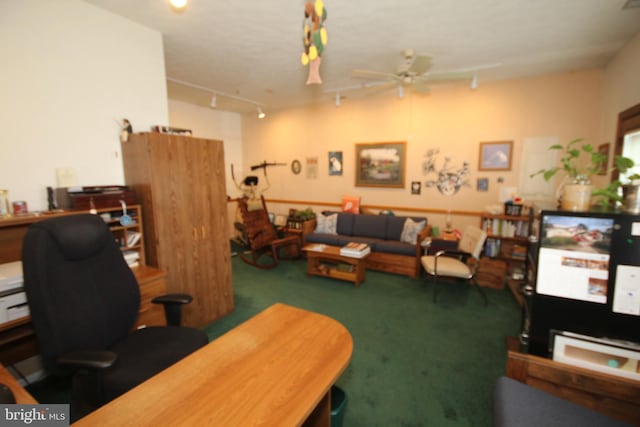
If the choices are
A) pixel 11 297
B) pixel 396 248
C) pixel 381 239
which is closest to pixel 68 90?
pixel 11 297

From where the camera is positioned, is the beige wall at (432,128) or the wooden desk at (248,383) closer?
the wooden desk at (248,383)

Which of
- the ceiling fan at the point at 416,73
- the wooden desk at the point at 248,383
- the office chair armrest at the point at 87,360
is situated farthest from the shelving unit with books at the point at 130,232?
the ceiling fan at the point at 416,73

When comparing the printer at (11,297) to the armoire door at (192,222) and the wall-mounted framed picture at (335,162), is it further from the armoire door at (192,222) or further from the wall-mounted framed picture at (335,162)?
the wall-mounted framed picture at (335,162)

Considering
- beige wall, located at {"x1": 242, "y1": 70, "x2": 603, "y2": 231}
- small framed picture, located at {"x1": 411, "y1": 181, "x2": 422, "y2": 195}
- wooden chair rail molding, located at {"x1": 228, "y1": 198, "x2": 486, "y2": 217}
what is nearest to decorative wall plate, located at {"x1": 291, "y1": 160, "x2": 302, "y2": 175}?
beige wall, located at {"x1": 242, "y1": 70, "x2": 603, "y2": 231}

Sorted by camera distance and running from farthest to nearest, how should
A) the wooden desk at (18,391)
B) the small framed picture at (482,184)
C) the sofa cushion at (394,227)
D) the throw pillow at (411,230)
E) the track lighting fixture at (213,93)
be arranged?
1. the sofa cushion at (394,227)
2. the throw pillow at (411,230)
3. the small framed picture at (482,184)
4. the track lighting fixture at (213,93)
5. the wooden desk at (18,391)

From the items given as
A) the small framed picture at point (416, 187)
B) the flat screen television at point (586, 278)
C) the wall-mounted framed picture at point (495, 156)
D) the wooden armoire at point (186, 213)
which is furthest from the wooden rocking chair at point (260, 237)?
the flat screen television at point (586, 278)

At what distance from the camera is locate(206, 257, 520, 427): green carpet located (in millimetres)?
1811

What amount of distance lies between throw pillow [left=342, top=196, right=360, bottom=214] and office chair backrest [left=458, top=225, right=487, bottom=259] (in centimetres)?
184

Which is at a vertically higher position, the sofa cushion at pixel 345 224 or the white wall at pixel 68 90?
the white wall at pixel 68 90

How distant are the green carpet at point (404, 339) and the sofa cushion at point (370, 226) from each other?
Answer: 0.73m

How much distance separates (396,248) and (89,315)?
3.54 meters

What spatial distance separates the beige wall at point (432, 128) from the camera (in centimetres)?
365

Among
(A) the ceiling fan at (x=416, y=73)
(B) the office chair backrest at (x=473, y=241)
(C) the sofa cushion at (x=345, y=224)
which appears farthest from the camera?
(C) the sofa cushion at (x=345, y=224)

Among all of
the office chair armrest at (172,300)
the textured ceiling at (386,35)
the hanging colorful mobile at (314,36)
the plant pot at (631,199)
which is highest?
the textured ceiling at (386,35)
